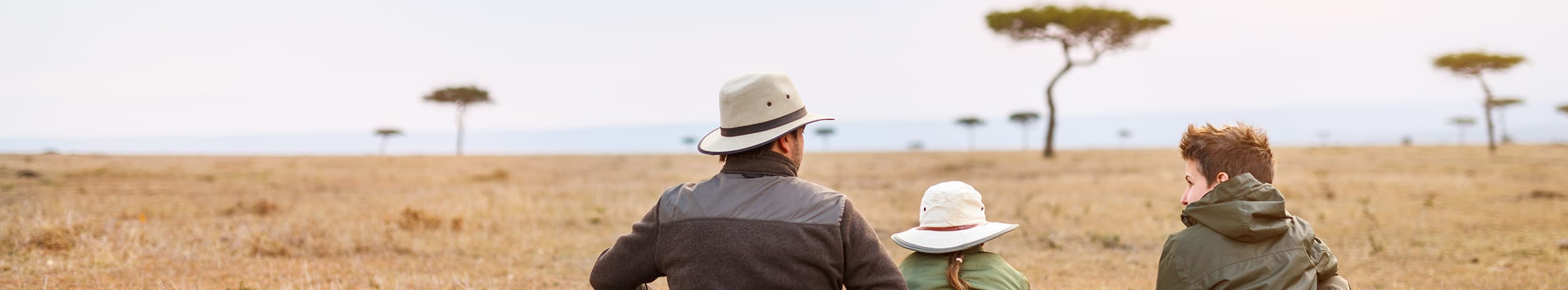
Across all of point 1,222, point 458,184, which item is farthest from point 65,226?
point 458,184

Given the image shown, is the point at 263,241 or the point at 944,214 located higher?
the point at 944,214

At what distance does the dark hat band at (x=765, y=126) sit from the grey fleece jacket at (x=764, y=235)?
0.27ft

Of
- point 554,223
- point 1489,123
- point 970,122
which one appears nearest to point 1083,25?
point 1489,123

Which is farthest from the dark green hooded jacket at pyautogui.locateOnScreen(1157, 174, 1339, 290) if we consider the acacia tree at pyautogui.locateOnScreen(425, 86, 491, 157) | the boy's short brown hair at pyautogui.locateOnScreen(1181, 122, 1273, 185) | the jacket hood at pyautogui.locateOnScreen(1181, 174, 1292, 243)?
the acacia tree at pyautogui.locateOnScreen(425, 86, 491, 157)

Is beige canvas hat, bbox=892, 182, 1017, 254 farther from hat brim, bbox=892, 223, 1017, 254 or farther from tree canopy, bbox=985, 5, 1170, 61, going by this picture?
tree canopy, bbox=985, 5, 1170, 61

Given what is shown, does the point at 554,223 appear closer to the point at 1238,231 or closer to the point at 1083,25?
the point at 1238,231

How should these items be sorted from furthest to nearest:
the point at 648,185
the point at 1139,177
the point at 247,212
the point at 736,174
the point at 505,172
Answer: the point at 505,172 < the point at 1139,177 < the point at 648,185 < the point at 247,212 < the point at 736,174

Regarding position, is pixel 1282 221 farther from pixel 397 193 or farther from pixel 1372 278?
pixel 397 193

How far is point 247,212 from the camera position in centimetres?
1433

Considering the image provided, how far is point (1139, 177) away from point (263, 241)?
19.7m

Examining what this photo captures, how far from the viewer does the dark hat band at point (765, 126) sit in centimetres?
320

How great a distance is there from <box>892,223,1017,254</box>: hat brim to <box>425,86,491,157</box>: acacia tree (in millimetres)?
68498

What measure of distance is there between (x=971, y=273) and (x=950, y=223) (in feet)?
0.65

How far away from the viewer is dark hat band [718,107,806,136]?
320 cm
